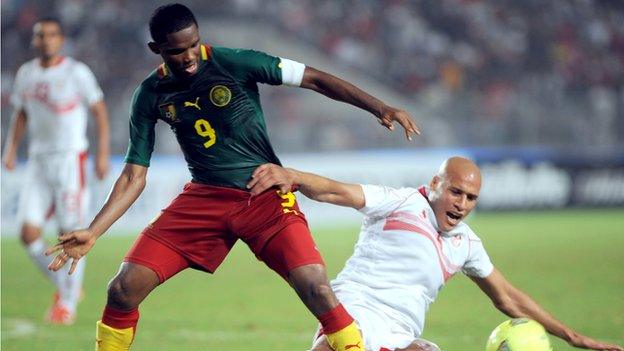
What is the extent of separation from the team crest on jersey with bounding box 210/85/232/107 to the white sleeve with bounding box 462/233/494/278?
5.01 feet

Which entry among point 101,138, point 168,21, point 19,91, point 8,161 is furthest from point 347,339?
point 8,161

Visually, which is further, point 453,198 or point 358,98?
point 453,198

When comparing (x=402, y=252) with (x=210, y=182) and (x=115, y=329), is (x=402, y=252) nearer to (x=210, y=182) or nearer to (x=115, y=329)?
(x=210, y=182)

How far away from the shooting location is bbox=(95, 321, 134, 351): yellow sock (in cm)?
555

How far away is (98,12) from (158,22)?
1623 centimetres

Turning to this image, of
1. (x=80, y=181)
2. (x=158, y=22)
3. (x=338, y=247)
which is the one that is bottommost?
(x=338, y=247)

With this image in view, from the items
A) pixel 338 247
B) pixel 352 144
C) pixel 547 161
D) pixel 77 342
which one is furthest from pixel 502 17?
pixel 77 342

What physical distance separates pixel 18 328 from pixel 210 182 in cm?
345

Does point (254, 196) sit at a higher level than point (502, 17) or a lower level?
lower

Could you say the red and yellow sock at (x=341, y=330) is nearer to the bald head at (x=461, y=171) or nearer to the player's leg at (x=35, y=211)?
→ the bald head at (x=461, y=171)

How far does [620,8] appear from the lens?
24.6m

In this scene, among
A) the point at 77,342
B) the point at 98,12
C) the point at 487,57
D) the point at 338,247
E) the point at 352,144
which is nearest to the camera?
the point at 77,342

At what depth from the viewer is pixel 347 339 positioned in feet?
17.4

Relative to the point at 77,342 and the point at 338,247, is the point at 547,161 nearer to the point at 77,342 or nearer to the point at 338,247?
the point at 338,247
